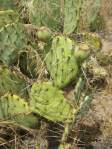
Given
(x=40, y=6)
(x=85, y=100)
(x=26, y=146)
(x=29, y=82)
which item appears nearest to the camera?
(x=85, y=100)

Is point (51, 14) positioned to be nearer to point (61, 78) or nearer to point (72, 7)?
point (72, 7)

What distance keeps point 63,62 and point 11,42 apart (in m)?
0.48

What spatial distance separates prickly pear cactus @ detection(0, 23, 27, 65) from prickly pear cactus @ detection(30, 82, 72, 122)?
62 cm

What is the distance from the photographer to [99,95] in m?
3.30

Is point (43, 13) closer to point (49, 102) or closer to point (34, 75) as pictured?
point (34, 75)

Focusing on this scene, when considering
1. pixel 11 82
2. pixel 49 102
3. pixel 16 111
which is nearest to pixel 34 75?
pixel 11 82

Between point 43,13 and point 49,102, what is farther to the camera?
point 43,13

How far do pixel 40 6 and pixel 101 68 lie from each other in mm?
933

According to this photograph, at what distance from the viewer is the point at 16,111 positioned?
2.47 m

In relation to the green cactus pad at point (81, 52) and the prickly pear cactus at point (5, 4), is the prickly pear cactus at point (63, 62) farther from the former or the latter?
the prickly pear cactus at point (5, 4)

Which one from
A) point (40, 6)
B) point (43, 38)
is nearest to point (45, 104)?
point (43, 38)

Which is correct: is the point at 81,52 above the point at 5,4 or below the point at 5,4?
below

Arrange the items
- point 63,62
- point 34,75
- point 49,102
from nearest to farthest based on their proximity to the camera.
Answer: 1. point 49,102
2. point 63,62
3. point 34,75

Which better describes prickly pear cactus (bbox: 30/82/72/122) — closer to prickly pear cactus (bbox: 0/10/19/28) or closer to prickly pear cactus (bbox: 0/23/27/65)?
prickly pear cactus (bbox: 0/23/27/65)
